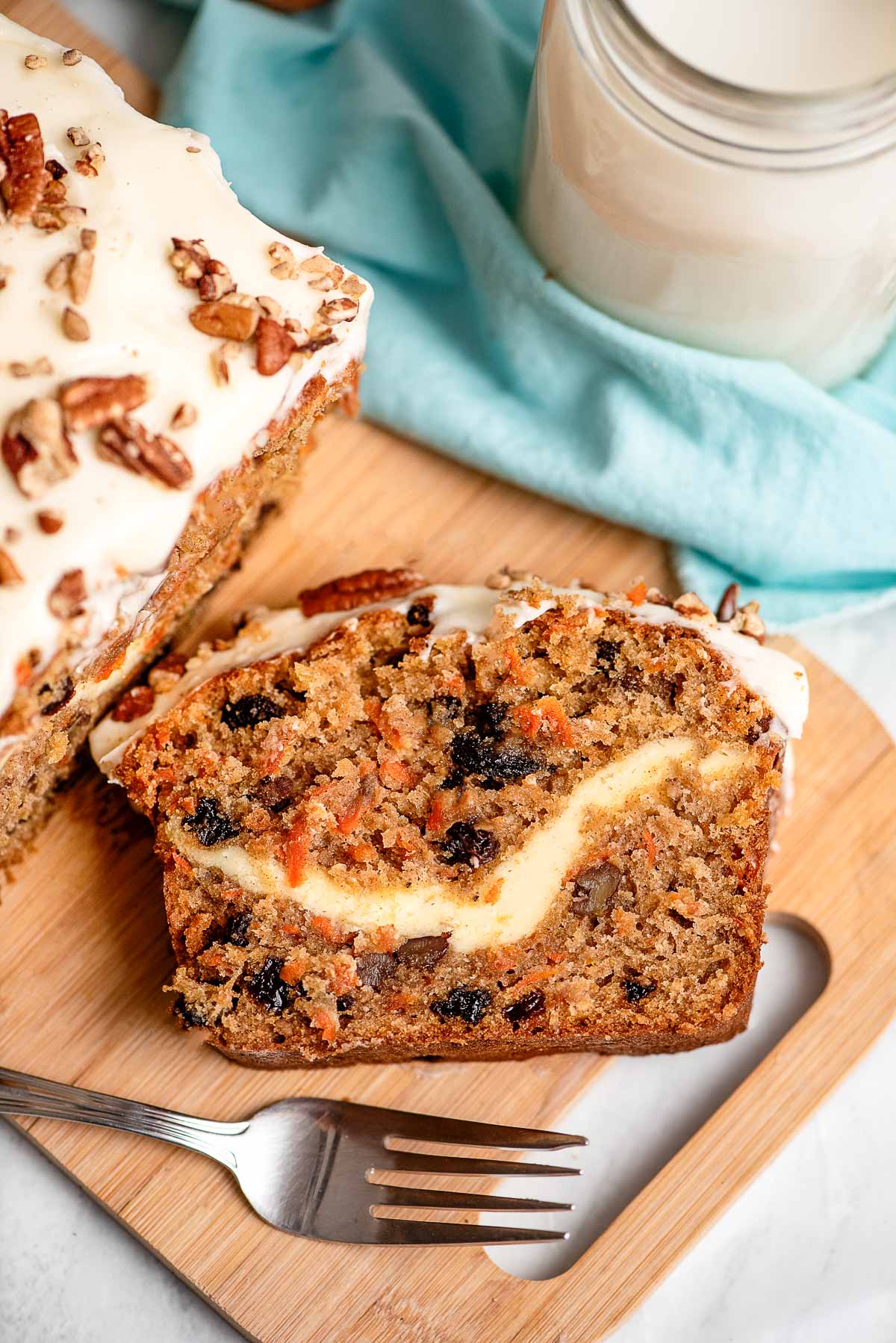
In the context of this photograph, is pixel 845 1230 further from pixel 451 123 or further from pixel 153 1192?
pixel 451 123

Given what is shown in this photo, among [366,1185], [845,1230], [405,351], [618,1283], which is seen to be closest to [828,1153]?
[845,1230]

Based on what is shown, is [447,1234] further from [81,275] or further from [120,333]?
[81,275]

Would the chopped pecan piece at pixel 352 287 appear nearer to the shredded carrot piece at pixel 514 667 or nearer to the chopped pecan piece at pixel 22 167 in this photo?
the chopped pecan piece at pixel 22 167

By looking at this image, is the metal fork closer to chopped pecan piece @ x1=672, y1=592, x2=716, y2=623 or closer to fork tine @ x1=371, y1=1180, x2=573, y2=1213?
fork tine @ x1=371, y1=1180, x2=573, y2=1213

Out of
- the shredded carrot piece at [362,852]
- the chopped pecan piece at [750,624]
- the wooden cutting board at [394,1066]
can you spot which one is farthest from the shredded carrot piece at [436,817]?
the chopped pecan piece at [750,624]

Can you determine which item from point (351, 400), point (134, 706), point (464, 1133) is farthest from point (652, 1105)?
point (351, 400)
